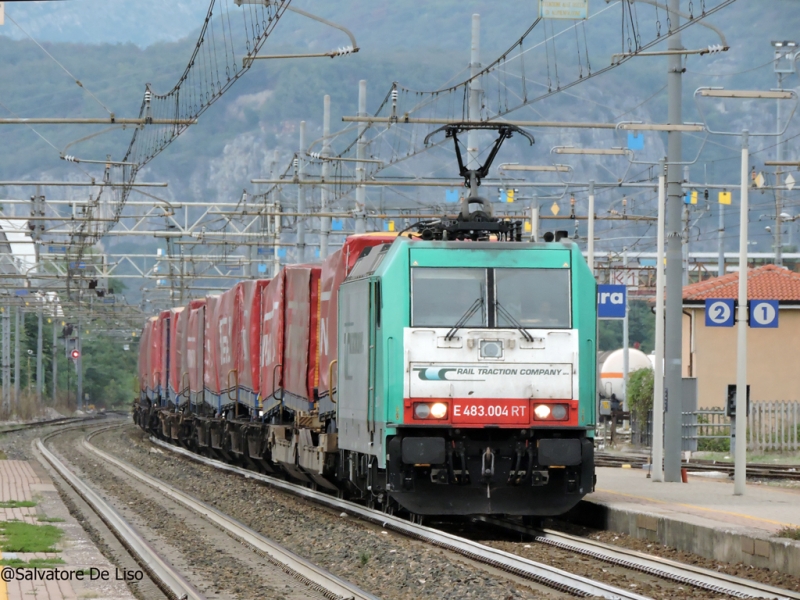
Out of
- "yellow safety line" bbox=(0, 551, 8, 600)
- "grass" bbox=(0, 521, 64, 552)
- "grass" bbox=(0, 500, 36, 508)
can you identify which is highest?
"yellow safety line" bbox=(0, 551, 8, 600)

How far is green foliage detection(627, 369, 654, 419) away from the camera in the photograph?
40562mm

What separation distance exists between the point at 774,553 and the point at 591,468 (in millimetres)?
3158

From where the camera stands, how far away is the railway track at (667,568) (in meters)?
10.2

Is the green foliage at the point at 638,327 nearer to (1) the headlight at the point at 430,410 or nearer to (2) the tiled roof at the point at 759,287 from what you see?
(2) the tiled roof at the point at 759,287

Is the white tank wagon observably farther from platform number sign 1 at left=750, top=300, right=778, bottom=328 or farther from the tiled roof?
platform number sign 1 at left=750, top=300, right=778, bottom=328

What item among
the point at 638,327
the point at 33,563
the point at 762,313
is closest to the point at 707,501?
the point at 762,313

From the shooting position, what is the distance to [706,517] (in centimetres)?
1419

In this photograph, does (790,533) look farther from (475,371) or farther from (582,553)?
(475,371)

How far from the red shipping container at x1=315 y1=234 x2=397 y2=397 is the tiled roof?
2130cm

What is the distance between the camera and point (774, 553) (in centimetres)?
1170

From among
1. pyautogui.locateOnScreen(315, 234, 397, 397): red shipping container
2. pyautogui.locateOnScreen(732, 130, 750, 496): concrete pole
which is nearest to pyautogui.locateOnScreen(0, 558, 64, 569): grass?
pyautogui.locateOnScreen(315, 234, 397, 397): red shipping container

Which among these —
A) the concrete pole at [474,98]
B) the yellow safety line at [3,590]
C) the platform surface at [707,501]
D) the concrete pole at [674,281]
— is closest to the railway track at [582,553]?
the platform surface at [707,501]

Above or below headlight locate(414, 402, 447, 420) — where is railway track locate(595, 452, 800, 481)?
below

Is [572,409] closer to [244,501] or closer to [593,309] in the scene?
[593,309]
